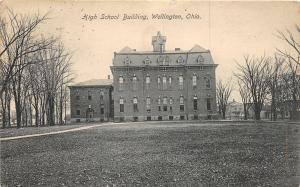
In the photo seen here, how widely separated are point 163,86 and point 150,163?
35277mm

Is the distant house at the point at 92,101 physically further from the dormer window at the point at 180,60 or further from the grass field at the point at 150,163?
the grass field at the point at 150,163

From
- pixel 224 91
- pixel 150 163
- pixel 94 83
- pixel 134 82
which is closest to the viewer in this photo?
pixel 150 163

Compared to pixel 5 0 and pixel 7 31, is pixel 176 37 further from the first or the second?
pixel 7 31

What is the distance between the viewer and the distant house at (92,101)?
53688mm

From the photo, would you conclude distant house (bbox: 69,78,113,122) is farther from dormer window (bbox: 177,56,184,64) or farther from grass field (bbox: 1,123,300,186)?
grass field (bbox: 1,123,300,186)

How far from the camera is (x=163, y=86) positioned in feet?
153

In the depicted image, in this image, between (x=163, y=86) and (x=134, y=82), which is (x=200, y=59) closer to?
(x=163, y=86)

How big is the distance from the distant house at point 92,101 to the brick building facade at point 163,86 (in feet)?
31.9

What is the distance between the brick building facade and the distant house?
9.71 m

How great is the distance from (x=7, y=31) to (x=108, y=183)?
37.9 feet

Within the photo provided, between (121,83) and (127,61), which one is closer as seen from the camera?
(127,61)

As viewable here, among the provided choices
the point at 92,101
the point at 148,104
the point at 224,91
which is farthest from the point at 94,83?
the point at 224,91

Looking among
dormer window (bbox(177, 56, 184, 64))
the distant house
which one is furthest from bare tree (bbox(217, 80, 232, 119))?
the distant house

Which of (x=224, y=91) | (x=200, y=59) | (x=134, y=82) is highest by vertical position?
(x=200, y=59)
